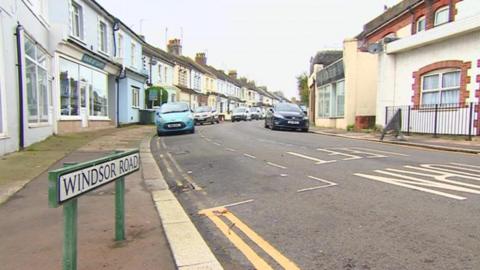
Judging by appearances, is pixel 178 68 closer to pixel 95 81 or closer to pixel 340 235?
pixel 95 81

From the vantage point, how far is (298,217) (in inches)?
199

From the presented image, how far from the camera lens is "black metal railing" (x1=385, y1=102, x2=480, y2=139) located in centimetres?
1521

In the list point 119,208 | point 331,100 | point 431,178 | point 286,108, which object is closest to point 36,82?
point 119,208

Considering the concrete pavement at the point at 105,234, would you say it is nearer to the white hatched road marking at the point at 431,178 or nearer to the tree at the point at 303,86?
the white hatched road marking at the point at 431,178

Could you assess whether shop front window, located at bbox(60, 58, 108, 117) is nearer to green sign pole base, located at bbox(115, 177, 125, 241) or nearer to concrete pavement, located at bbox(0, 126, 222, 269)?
concrete pavement, located at bbox(0, 126, 222, 269)

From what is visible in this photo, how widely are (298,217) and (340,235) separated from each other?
2.64 ft

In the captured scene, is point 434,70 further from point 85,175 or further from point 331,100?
point 85,175

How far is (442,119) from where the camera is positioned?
1680 centimetres

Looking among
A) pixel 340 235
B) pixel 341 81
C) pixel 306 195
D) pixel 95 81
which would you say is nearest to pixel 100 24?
pixel 95 81

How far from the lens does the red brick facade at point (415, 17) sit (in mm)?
19155

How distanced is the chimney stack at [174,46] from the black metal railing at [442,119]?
36.9 m

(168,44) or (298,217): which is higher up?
(168,44)

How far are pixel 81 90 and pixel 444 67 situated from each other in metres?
16.9

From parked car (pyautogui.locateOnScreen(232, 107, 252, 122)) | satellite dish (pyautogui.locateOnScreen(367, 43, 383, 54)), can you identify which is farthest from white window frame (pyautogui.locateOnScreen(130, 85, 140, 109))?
satellite dish (pyautogui.locateOnScreen(367, 43, 383, 54))
